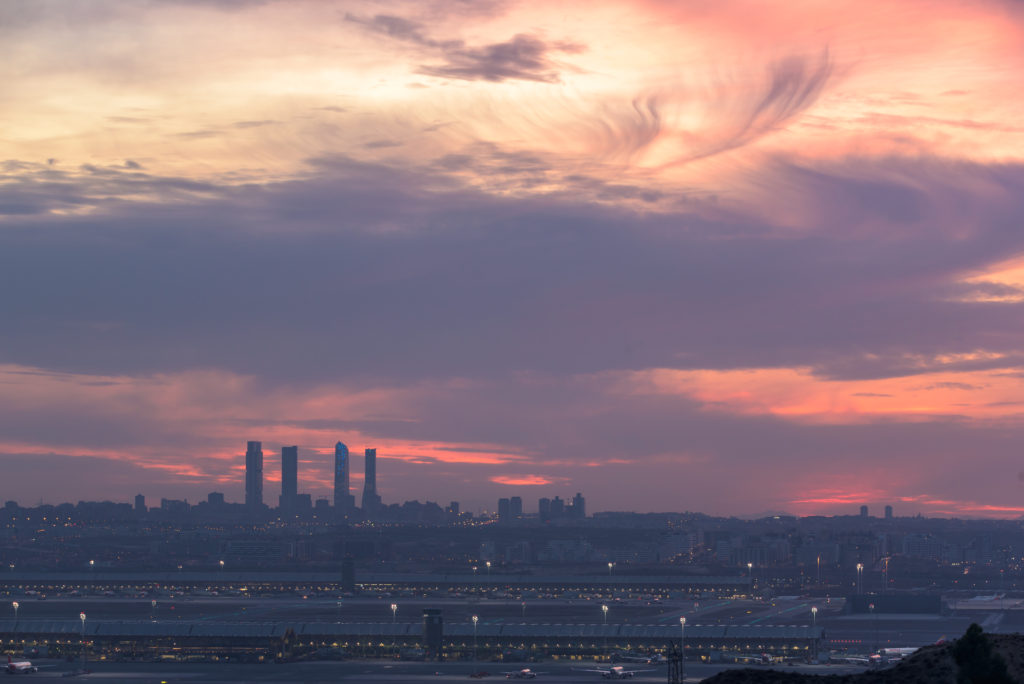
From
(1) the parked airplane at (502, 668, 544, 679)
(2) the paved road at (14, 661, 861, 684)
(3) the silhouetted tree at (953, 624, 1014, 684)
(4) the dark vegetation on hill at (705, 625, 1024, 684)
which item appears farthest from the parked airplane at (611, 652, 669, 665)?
(3) the silhouetted tree at (953, 624, 1014, 684)

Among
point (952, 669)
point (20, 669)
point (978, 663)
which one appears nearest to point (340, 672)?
point (20, 669)

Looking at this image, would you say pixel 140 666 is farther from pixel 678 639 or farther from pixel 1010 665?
pixel 1010 665

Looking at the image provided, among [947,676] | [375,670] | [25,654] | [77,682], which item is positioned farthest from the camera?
[25,654]

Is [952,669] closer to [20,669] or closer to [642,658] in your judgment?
[642,658]

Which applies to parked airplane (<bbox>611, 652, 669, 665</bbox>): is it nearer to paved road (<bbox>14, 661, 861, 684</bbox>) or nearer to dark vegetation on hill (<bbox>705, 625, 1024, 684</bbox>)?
paved road (<bbox>14, 661, 861, 684</bbox>)

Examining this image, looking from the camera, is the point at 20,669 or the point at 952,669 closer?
the point at 952,669

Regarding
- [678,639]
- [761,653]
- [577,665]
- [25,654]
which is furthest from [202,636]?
[761,653]

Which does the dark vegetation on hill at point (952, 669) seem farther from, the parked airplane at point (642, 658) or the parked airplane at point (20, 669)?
the parked airplane at point (20, 669)

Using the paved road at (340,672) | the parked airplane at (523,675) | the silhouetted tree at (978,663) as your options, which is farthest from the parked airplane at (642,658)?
the silhouetted tree at (978,663)
